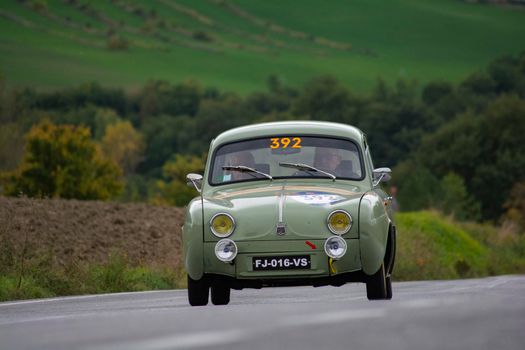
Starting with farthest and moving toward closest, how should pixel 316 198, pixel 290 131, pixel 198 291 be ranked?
pixel 290 131, pixel 198 291, pixel 316 198

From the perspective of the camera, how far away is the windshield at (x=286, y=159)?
14266 millimetres

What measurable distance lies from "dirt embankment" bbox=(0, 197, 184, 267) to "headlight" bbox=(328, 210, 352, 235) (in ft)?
22.4

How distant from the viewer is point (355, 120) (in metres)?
170

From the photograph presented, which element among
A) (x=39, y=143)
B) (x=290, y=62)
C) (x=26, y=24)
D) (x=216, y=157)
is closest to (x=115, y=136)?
(x=26, y=24)

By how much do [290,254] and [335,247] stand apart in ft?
1.34

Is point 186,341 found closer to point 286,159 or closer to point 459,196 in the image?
point 286,159

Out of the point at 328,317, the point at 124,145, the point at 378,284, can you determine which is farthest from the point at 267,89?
the point at 328,317

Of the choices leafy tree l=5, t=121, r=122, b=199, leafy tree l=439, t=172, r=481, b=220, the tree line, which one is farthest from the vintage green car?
the tree line

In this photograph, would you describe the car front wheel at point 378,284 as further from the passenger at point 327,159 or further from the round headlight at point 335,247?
the passenger at point 327,159

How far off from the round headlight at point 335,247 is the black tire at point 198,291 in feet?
4.21

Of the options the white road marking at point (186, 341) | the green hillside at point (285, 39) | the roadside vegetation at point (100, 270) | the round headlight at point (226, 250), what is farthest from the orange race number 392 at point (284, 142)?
the green hillside at point (285, 39)

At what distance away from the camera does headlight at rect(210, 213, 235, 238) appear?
42.1ft

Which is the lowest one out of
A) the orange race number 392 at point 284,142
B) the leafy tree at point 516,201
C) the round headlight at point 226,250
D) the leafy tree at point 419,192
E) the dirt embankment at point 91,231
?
the leafy tree at point 516,201

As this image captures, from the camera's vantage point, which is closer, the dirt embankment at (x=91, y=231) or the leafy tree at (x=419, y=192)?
the dirt embankment at (x=91, y=231)
